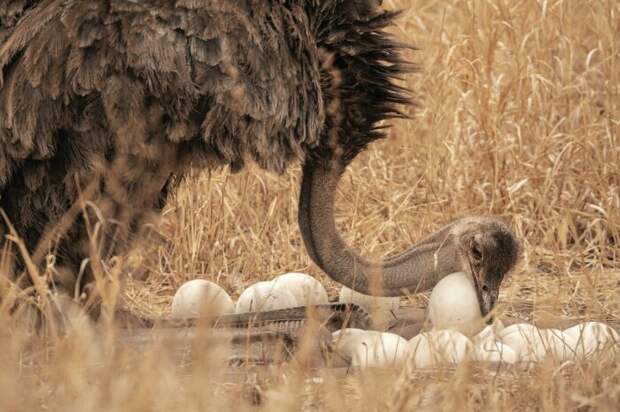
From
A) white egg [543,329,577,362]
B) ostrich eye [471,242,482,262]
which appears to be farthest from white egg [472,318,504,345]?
ostrich eye [471,242,482,262]

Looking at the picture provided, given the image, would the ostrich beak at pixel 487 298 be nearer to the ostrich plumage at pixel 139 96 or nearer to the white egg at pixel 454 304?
the white egg at pixel 454 304

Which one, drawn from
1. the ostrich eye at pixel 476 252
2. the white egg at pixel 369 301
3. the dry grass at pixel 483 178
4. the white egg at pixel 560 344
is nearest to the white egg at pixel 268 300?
the white egg at pixel 369 301

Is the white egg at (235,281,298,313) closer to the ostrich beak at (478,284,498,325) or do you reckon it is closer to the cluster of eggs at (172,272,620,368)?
the cluster of eggs at (172,272,620,368)

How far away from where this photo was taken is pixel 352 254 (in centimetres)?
506

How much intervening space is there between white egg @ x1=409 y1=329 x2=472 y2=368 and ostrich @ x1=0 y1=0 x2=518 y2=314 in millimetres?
257

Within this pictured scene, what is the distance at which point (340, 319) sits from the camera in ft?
16.5

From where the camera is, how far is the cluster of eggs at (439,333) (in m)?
4.17

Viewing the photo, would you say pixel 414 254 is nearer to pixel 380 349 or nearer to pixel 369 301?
pixel 369 301

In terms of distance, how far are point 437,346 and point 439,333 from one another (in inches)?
1.7

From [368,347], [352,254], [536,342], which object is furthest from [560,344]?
[352,254]

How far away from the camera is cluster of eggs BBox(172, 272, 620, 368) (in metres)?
4.17

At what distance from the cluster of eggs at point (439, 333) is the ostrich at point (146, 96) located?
15cm

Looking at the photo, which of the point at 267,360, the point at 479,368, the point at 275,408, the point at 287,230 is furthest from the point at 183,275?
the point at 275,408

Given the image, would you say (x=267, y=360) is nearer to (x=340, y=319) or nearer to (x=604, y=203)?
(x=340, y=319)
